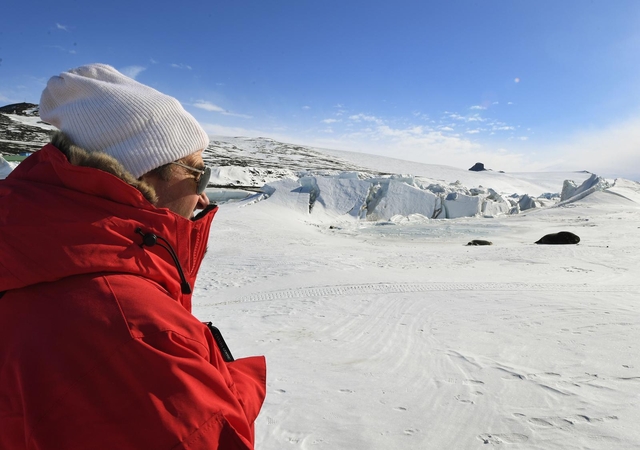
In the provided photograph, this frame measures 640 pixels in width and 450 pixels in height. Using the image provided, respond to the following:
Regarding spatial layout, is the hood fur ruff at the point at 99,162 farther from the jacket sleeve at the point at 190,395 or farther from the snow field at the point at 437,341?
the snow field at the point at 437,341

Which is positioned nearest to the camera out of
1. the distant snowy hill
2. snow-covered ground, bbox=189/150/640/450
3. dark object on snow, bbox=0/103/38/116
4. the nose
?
the nose

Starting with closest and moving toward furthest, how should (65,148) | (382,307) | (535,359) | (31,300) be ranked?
(31,300) < (65,148) < (535,359) < (382,307)

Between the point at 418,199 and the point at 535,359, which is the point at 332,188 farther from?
the point at 535,359

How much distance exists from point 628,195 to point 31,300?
27.5 m

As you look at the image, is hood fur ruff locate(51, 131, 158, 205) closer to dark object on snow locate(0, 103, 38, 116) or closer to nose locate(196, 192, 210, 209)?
nose locate(196, 192, 210, 209)

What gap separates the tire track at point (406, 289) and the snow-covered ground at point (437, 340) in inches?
2.0

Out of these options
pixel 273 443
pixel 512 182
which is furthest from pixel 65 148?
pixel 512 182

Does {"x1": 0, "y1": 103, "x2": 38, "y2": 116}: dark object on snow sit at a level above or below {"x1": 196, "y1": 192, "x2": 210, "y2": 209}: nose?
above

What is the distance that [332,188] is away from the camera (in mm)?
21141

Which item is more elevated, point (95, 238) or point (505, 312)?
point (95, 238)


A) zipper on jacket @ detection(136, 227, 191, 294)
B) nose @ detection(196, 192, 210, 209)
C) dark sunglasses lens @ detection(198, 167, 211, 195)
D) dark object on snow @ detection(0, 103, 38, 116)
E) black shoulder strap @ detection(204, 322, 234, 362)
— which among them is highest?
dark object on snow @ detection(0, 103, 38, 116)

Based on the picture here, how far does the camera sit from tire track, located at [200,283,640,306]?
277 inches

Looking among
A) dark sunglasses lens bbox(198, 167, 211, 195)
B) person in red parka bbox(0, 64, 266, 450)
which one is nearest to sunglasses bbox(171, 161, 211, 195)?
dark sunglasses lens bbox(198, 167, 211, 195)

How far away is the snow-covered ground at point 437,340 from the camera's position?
305 centimetres
